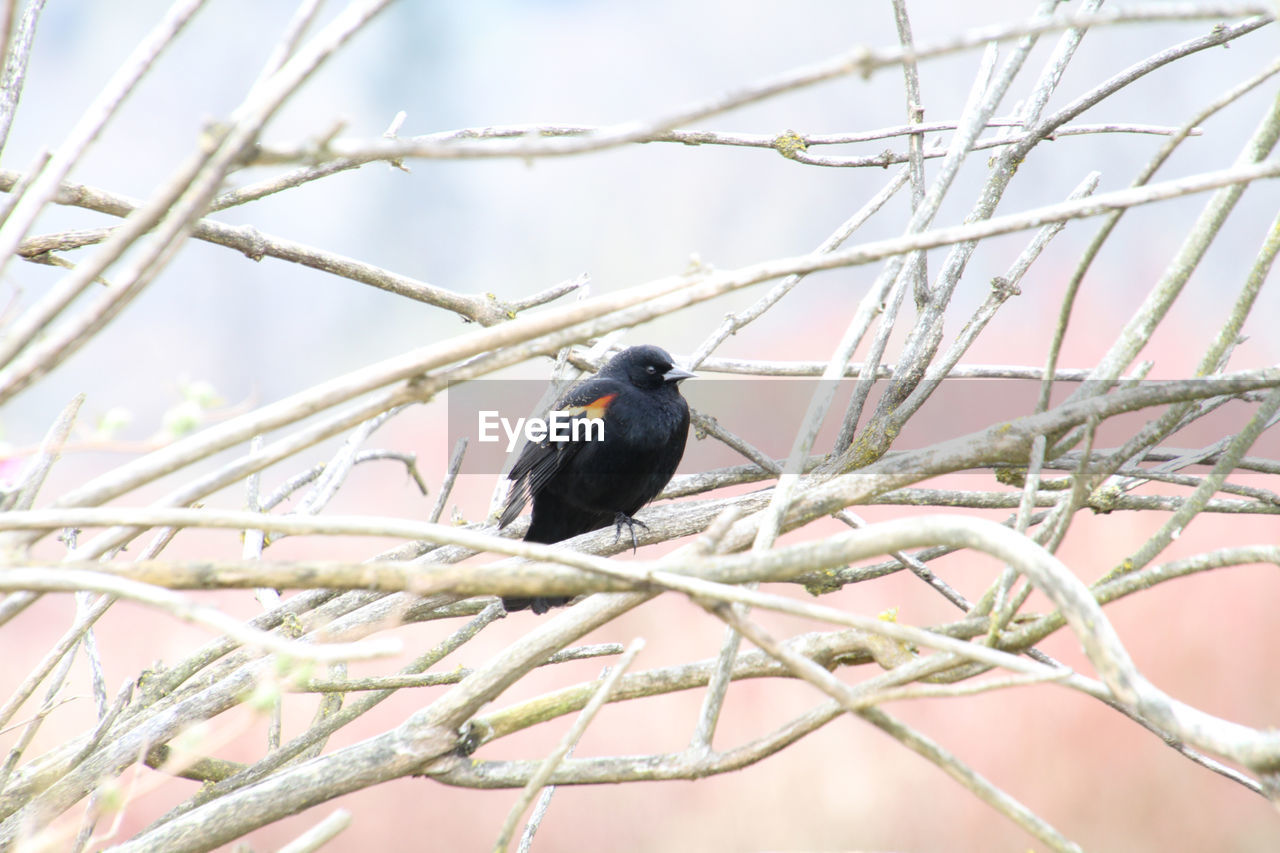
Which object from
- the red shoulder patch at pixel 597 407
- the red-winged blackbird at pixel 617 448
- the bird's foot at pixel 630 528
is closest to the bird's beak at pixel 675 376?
the red-winged blackbird at pixel 617 448

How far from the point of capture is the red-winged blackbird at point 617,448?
10.00 feet

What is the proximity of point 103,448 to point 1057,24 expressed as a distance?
892 mm

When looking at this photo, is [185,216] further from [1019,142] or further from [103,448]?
[1019,142]

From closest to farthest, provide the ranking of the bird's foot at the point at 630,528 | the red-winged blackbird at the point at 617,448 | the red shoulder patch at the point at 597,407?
the bird's foot at the point at 630,528, the red-winged blackbird at the point at 617,448, the red shoulder patch at the point at 597,407

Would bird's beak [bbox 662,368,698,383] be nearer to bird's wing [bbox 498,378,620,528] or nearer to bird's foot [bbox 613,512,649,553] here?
bird's wing [bbox 498,378,620,528]

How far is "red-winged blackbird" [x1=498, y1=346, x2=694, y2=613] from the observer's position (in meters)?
3.05

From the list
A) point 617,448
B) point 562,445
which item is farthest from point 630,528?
point 562,445

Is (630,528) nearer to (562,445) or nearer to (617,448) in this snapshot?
(617,448)

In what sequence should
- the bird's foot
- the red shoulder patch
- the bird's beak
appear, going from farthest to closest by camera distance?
the red shoulder patch → the bird's beak → the bird's foot

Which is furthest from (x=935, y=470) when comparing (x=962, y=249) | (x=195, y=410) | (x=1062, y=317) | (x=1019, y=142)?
(x=195, y=410)

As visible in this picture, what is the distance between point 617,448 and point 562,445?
0.21 m

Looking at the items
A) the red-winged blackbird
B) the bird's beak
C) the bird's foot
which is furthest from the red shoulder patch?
the bird's foot

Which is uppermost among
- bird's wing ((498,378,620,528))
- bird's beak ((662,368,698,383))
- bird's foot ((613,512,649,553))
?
bird's beak ((662,368,698,383))

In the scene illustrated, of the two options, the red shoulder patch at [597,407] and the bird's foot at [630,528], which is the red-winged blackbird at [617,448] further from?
the bird's foot at [630,528]
